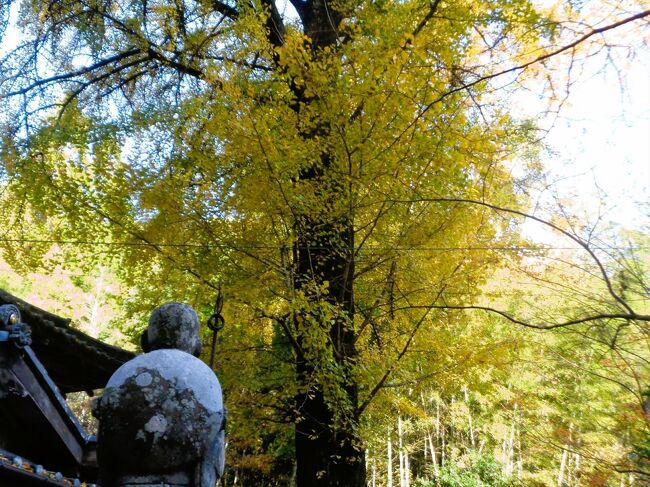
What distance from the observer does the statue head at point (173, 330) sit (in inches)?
101

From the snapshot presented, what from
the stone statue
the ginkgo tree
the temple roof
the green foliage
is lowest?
the stone statue

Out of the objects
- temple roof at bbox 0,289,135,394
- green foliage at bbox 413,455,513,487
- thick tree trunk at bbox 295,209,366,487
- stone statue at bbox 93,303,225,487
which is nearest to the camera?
stone statue at bbox 93,303,225,487

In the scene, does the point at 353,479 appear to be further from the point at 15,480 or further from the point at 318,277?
the point at 15,480

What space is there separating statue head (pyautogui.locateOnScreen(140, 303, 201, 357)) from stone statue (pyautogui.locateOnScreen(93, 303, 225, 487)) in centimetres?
19

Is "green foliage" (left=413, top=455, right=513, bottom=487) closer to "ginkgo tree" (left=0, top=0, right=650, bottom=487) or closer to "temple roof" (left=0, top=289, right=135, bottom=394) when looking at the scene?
"ginkgo tree" (left=0, top=0, right=650, bottom=487)

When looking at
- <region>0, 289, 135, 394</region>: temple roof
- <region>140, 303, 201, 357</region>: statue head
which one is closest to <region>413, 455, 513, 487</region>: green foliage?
<region>0, 289, 135, 394</region>: temple roof

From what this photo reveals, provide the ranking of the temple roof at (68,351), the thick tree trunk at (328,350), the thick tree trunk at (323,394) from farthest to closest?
the thick tree trunk at (323,394)
the thick tree trunk at (328,350)
the temple roof at (68,351)

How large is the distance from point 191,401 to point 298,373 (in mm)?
4159

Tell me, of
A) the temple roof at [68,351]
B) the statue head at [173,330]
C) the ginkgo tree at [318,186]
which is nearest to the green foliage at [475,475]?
the ginkgo tree at [318,186]

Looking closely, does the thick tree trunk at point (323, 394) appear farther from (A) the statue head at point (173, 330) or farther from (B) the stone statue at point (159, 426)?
(B) the stone statue at point (159, 426)

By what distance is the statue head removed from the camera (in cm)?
257

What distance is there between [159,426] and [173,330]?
505 millimetres

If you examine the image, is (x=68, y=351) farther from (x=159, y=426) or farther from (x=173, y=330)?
(x=159, y=426)

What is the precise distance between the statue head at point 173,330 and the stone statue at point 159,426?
19cm
